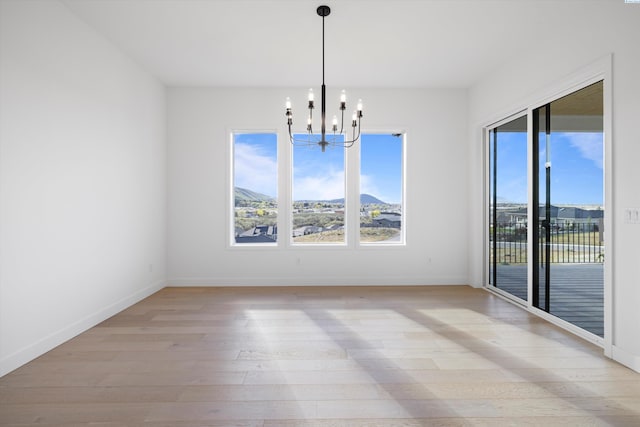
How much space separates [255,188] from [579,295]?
430 centimetres

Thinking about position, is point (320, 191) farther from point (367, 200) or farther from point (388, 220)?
point (388, 220)

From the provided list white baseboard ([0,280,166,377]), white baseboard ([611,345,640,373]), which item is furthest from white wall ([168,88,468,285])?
white baseboard ([611,345,640,373])

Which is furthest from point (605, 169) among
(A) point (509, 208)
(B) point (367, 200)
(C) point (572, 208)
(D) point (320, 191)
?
(D) point (320, 191)

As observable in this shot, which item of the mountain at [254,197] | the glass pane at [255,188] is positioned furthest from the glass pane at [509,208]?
the glass pane at [255,188]

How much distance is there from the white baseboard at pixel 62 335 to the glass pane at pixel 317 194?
2395mm

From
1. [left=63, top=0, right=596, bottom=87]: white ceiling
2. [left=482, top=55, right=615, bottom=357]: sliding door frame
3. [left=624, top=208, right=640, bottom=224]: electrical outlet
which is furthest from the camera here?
[left=63, top=0, right=596, bottom=87]: white ceiling

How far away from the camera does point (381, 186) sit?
5.21 m

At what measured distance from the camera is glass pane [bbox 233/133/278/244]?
203 inches

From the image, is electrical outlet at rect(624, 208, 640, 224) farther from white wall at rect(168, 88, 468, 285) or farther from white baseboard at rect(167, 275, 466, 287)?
white baseboard at rect(167, 275, 466, 287)

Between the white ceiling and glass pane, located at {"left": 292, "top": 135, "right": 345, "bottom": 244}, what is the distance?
114cm

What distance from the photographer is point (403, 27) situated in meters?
3.36

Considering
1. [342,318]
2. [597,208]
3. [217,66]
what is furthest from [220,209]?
[597,208]

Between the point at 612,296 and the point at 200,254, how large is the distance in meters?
4.85

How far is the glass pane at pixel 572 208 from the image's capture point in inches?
120
